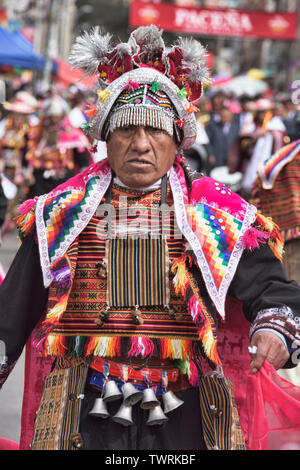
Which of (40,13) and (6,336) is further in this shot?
(40,13)

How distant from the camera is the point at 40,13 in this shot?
94.6ft

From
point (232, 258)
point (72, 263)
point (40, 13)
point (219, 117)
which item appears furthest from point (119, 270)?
point (40, 13)

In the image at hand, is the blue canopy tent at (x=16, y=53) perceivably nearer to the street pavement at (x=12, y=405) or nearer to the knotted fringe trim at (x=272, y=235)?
the street pavement at (x=12, y=405)

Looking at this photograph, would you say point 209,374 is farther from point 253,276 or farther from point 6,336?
point 6,336

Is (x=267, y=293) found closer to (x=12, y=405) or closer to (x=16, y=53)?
(x=12, y=405)

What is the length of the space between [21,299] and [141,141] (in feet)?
2.55

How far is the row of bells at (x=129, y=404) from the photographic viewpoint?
2.86m

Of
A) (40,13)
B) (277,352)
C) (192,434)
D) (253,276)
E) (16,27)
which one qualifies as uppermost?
(40,13)

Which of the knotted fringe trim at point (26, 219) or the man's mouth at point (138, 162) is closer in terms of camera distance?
the man's mouth at point (138, 162)

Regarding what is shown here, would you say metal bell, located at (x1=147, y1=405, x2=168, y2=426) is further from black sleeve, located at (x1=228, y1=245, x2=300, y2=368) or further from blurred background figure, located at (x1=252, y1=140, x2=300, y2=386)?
blurred background figure, located at (x1=252, y1=140, x2=300, y2=386)

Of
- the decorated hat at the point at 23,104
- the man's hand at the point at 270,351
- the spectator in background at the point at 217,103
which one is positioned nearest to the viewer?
the man's hand at the point at 270,351

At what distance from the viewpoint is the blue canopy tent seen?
68.7 feet

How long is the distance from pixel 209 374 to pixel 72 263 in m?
0.69

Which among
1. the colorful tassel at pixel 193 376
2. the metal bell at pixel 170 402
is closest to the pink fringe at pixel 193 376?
the colorful tassel at pixel 193 376
